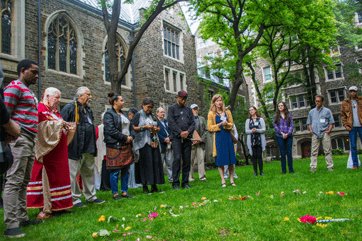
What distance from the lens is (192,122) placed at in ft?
22.4

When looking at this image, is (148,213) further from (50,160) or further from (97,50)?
(97,50)

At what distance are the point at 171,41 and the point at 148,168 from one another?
60.2 ft

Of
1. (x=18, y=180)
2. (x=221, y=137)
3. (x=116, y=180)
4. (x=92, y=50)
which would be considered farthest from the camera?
(x=92, y=50)

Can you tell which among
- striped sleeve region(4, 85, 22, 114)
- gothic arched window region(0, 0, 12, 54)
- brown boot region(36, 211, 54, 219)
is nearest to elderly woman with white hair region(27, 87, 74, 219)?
brown boot region(36, 211, 54, 219)

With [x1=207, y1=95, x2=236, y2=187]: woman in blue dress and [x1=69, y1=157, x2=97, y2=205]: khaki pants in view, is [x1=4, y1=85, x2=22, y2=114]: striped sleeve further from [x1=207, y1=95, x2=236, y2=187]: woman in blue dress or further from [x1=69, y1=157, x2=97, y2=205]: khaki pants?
[x1=207, y1=95, x2=236, y2=187]: woman in blue dress

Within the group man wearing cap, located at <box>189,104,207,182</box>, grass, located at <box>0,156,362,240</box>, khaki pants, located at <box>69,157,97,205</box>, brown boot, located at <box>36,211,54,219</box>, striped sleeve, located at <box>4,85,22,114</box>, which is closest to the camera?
grass, located at <box>0,156,362,240</box>

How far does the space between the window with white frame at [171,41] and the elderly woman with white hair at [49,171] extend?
18.5m

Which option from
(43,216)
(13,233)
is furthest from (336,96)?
(13,233)

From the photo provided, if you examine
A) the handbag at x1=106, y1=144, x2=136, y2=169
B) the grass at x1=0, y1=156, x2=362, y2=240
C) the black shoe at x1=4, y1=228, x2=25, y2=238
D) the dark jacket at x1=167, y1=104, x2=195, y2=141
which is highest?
the dark jacket at x1=167, y1=104, x2=195, y2=141

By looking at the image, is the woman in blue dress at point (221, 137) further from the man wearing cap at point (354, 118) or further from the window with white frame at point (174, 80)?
the window with white frame at point (174, 80)

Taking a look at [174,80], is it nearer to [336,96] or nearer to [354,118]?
[354,118]

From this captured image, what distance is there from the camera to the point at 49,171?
14.3 feet

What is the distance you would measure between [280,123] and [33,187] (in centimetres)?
666

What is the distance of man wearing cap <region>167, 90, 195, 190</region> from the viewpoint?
6441 mm
